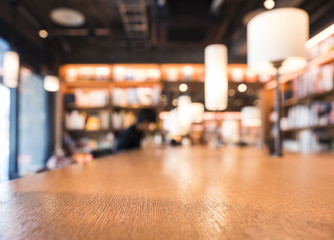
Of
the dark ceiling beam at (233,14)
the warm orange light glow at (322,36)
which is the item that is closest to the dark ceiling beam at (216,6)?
the dark ceiling beam at (233,14)

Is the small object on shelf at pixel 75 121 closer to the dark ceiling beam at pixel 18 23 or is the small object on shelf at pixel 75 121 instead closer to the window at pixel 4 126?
the dark ceiling beam at pixel 18 23

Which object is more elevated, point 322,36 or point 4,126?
point 322,36

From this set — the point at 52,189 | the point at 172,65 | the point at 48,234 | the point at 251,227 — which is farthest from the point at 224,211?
the point at 172,65

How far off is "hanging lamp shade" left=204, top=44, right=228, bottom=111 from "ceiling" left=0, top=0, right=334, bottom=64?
170 centimetres

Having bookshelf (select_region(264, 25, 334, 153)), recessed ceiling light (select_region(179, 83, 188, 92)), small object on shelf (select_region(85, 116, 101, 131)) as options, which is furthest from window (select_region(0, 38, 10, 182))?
bookshelf (select_region(264, 25, 334, 153))

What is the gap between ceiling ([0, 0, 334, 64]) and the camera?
403 cm

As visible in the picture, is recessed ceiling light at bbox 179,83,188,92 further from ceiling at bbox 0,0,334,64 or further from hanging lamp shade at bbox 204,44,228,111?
hanging lamp shade at bbox 204,44,228,111

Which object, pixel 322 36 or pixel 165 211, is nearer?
pixel 165 211

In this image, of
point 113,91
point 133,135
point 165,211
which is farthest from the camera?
point 113,91

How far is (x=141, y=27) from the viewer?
15.3 ft

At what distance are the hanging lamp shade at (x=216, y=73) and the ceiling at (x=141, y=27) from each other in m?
1.70

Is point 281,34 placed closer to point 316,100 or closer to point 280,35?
point 280,35

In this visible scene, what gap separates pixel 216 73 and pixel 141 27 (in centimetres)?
267

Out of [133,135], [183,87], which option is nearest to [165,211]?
[133,135]
